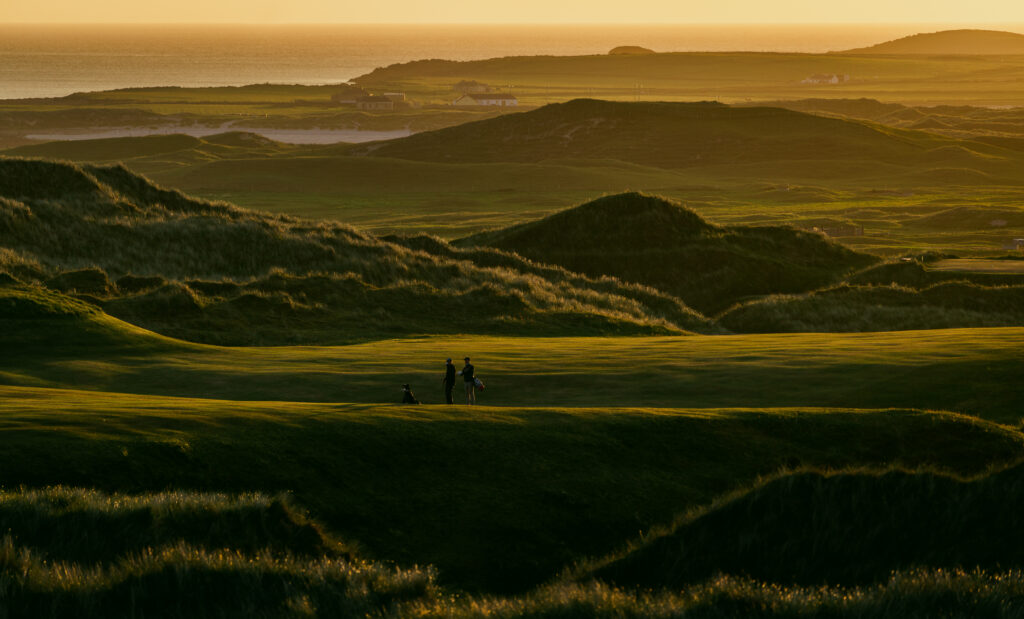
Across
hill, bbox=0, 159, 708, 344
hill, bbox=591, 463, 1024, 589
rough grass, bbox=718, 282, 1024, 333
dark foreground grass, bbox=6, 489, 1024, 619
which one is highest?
dark foreground grass, bbox=6, 489, 1024, 619

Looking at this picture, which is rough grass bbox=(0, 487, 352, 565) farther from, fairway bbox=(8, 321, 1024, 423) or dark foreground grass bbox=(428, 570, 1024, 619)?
fairway bbox=(8, 321, 1024, 423)

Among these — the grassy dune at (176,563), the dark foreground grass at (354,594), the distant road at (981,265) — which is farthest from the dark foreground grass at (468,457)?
the distant road at (981,265)

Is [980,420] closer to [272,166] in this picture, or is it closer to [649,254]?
[649,254]

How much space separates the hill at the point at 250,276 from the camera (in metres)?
50.0

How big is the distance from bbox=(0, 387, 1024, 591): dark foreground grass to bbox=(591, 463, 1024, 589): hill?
312 cm

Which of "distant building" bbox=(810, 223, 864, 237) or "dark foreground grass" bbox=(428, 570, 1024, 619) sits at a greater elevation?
"dark foreground grass" bbox=(428, 570, 1024, 619)

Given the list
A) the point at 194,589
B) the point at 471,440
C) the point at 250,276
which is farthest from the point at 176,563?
the point at 250,276

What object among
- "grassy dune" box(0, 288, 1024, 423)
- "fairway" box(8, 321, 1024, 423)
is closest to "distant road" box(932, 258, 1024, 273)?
"grassy dune" box(0, 288, 1024, 423)

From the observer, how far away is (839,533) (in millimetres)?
14688

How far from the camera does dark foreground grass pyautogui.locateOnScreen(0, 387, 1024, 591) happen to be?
59.9 ft

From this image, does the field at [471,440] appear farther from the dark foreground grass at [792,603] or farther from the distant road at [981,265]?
the distant road at [981,265]

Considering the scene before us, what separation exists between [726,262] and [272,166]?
91.3m

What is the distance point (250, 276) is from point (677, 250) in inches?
1265

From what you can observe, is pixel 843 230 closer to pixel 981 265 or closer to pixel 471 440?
pixel 981 265
